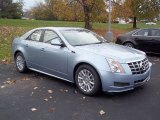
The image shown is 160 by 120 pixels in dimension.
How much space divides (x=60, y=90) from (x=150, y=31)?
7.76 m

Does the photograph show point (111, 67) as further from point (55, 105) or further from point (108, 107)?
point (55, 105)

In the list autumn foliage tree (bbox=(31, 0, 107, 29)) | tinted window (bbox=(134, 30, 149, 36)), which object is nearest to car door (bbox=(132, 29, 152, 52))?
tinted window (bbox=(134, 30, 149, 36))

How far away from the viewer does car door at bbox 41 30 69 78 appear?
24.8 feet

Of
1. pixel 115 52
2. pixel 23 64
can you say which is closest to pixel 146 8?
pixel 23 64

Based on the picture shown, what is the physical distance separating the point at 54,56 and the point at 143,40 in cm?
713

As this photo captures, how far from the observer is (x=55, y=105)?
636 centimetres

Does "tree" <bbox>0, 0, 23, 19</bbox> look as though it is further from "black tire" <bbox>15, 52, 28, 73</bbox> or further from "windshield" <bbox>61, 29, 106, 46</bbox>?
"windshield" <bbox>61, 29, 106, 46</bbox>

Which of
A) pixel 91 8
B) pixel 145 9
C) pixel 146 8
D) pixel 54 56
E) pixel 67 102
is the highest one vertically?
pixel 91 8

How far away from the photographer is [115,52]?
23.1 ft

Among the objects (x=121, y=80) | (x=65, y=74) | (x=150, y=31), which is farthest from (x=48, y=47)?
(x=150, y=31)

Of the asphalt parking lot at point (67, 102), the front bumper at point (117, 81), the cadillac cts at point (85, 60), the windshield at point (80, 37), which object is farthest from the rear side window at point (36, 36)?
the front bumper at point (117, 81)

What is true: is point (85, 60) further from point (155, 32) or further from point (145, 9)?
point (145, 9)

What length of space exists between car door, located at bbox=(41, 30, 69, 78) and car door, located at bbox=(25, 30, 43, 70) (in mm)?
218

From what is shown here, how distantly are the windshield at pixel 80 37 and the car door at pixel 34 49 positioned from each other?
34.7 inches
